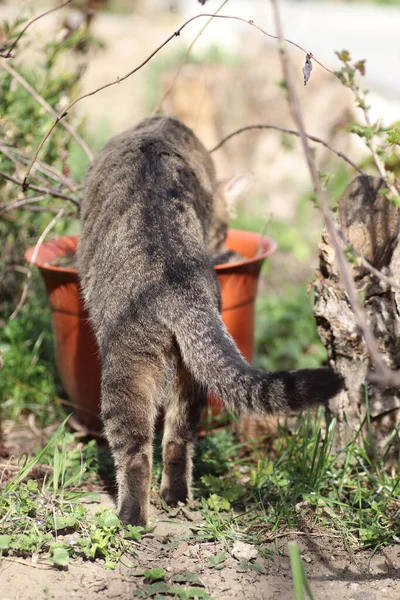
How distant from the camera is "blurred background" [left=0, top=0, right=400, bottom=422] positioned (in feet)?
14.1

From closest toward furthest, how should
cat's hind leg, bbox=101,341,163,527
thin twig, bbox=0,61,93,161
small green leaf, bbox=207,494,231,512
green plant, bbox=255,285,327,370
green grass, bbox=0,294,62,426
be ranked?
cat's hind leg, bbox=101,341,163,527
small green leaf, bbox=207,494,231,512
thin twig, bbox=0,61,93,161
green grass, bbox=0,294,62,426
green plant, bbox=255,285,327,370

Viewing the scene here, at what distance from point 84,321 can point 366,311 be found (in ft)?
4.64

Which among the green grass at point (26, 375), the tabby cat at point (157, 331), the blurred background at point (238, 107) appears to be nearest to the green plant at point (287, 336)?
the blurred background at point (238, 107)

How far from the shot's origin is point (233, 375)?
7.99 ft

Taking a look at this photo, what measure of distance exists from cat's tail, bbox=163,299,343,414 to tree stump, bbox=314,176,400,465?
26.7 inches

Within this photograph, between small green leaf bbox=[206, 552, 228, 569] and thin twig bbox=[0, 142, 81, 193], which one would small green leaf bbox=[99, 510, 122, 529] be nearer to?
small green leaf bbox=[206, 552, 228, 569]

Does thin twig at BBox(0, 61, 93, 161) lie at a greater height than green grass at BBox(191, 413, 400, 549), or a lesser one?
greater

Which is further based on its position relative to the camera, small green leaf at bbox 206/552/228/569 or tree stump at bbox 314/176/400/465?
tree stump at bbox 314/176/400/465

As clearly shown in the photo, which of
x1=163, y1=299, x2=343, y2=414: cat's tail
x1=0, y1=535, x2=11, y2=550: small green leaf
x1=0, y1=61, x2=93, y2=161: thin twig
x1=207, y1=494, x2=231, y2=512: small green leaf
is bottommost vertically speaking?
x1=0, y1=535, x2=11, y2=550: small green leaf

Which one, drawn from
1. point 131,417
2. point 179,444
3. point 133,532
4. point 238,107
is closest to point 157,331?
point 131,417

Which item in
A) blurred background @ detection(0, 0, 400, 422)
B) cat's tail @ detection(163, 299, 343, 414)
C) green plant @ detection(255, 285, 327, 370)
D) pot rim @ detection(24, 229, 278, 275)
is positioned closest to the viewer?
cat's tail @ detection(163, 299, 343, 414)

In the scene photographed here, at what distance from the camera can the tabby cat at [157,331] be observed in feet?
8.06

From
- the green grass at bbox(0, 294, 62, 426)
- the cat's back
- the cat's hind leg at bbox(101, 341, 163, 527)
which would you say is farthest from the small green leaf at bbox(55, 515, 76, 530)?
the green grass at bbox(0, 294, 62, 426)

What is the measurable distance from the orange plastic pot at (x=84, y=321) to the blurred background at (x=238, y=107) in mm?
413
